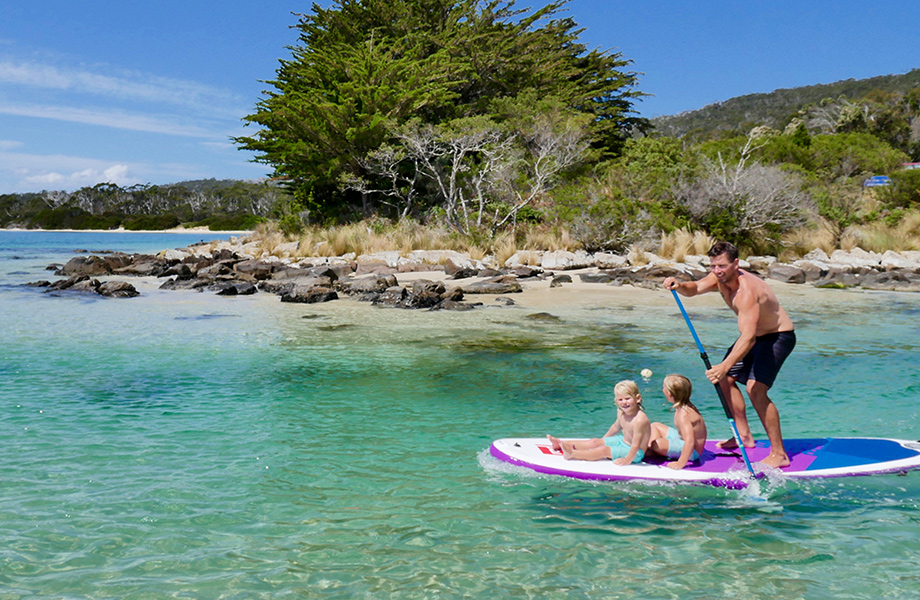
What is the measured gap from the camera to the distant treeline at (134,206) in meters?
111

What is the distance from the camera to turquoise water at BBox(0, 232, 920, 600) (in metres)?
3.96

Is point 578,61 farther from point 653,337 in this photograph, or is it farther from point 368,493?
point 368,493

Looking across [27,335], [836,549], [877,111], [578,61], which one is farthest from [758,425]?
[877,111]

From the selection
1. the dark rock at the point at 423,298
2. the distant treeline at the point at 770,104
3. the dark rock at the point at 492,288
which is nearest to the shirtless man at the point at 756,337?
the dark rock at the point at 423,298

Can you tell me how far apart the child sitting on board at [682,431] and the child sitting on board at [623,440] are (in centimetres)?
22

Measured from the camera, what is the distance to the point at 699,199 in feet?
87.0

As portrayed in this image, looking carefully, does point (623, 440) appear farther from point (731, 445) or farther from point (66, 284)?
point (66, 284)

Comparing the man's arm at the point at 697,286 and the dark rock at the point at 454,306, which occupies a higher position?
the man's arm at the point at 697,286

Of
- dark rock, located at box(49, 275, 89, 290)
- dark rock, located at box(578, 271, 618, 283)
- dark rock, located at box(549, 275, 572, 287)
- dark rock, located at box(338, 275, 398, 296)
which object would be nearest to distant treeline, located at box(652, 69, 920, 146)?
dark rock, located at box(578, 271, 618, 283)

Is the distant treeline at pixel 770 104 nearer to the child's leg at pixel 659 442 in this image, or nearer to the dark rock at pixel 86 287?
the dark rock at pixel 86 287

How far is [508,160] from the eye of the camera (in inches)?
1112

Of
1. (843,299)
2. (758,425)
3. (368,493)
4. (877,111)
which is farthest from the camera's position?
(877,111)

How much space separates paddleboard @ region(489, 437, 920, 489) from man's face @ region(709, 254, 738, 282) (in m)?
1.52

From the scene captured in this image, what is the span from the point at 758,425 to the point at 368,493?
452 cm
